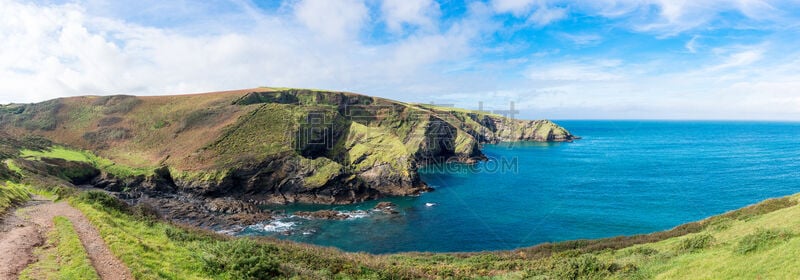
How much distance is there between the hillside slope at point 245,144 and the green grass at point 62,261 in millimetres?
40522

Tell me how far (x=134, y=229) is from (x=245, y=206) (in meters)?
36.1

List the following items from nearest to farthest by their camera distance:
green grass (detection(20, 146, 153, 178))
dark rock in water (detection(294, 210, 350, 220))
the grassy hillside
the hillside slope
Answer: the grassy hillside < dark rock in water (detection(294, 210, 350, 220)) < the hillside slope < green grass (detection(20, 146, 153, 178))

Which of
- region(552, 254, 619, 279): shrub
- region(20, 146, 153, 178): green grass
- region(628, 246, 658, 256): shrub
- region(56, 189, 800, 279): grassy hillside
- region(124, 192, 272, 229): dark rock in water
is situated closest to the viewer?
region(56, 189, 800, 279): grassy hillside

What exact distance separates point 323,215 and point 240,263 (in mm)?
38086

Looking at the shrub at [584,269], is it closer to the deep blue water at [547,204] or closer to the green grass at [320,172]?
the deep blue water at [547,204]

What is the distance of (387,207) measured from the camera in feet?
193

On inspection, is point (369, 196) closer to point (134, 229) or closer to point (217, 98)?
point (134, 229)

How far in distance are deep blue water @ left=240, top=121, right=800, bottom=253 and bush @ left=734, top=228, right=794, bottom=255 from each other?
26.4m

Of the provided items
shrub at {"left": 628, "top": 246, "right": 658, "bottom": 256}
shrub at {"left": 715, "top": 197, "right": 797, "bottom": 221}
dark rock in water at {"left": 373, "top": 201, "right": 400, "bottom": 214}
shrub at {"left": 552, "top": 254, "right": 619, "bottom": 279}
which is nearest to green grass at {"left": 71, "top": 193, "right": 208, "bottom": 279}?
shrub at {"left": 552, "top": 254, "right": 619, "bottom": 279}

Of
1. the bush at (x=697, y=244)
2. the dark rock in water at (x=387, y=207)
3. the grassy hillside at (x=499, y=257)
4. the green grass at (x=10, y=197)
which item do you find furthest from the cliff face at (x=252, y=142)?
the bush at (x=697, y=244)

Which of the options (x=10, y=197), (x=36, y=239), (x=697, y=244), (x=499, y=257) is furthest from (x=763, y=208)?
(x=10, y=197)

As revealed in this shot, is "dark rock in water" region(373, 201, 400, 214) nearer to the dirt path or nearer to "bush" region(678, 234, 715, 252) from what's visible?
"bush" region(678, 234, 715, 252)

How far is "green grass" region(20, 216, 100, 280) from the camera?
13.2m

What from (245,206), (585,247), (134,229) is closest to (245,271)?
(134,229)
